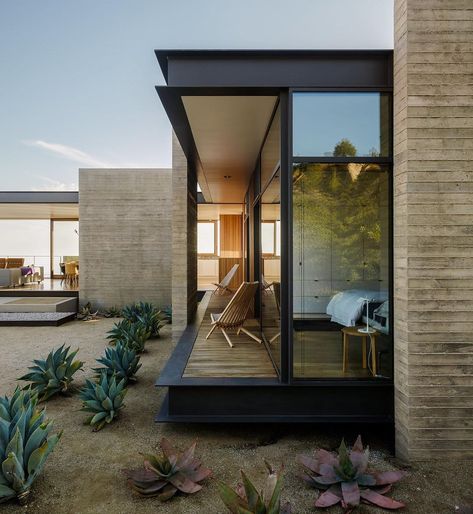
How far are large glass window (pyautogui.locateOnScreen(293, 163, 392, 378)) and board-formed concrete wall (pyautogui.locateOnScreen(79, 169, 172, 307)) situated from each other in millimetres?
7830

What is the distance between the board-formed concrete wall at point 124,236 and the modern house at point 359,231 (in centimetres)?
675

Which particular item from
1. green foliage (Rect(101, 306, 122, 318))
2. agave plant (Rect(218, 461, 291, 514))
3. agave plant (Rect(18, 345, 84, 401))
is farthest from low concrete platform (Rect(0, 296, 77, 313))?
agave plant (Rect(218, 461, 291, 514))

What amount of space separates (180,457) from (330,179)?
8.78 feet

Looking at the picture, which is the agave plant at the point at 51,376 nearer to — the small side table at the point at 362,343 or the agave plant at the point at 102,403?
the agave plant at the point at 102,403

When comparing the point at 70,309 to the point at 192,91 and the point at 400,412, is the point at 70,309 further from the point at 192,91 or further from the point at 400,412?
the point at 400,412

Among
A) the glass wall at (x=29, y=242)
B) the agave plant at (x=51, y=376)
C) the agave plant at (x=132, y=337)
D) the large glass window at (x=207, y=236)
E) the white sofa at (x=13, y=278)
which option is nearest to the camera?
the agave plant at (x=51, y=376)

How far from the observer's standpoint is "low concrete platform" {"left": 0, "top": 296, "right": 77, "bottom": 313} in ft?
32.3

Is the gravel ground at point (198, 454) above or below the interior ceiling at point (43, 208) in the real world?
below

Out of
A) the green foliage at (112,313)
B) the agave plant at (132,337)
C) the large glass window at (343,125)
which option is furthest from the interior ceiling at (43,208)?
the large glass window at (343,125)

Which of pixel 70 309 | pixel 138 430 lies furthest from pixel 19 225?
pixel 138 430

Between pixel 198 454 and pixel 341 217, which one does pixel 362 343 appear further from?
pixel 198 454

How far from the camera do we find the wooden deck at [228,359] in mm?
3664

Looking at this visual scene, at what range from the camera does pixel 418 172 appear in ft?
9.55

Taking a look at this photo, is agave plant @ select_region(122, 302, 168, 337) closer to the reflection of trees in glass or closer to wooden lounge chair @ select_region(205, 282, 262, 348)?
wooden lounge chair @ select_region(205, 282, 262, 348)
